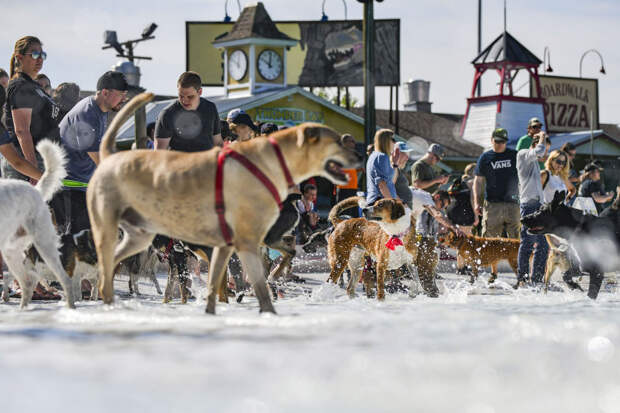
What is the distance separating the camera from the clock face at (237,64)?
30875mm

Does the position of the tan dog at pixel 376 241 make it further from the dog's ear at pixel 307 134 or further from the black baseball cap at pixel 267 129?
the dog's ear at pixel 307 134

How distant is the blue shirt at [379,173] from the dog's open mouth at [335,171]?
336 cm

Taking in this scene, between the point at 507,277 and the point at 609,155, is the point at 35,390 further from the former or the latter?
the point at 609,155

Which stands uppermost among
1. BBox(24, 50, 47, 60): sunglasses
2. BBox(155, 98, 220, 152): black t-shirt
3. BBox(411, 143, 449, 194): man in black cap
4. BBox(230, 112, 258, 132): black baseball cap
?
BBox(24, 50, 47, 60): sunglasses

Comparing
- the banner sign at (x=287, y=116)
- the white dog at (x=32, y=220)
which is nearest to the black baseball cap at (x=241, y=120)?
the white dog at (x=32, y=220)

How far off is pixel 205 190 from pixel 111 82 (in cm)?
290

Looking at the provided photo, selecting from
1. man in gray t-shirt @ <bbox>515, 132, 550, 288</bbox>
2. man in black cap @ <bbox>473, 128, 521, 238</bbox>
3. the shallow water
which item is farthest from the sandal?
man in black cap @ <bbox>473, 128, 521, 238</bbox>

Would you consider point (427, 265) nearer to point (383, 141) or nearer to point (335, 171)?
point (383, 141)

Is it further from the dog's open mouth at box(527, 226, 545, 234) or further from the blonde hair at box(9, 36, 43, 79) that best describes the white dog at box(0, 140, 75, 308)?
the dog's open mouth at box(527, 226, 545, 234)

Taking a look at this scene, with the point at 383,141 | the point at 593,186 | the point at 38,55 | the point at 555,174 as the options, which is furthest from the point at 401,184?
the point at 593,186

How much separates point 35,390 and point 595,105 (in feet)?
155

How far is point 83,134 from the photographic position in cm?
746

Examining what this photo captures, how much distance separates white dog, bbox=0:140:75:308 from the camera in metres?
5.90

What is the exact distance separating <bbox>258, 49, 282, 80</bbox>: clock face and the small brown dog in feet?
65.5
